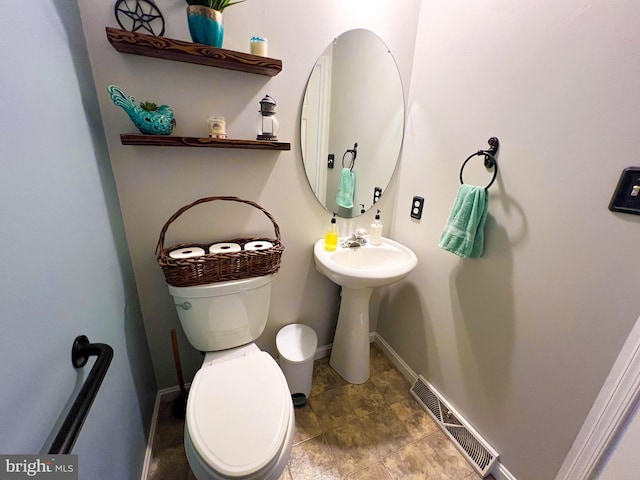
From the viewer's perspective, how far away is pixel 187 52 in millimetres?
869

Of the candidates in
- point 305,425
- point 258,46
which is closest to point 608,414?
point 305,425

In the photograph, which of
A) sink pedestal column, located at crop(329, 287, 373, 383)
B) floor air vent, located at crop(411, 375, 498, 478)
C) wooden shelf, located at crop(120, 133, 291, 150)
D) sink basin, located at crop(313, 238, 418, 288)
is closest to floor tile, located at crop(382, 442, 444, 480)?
floor air vent, located at crop(411, 375, 498, 478)

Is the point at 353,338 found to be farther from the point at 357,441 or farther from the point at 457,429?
the point at 457,429

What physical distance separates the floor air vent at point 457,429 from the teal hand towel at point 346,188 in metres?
1.11

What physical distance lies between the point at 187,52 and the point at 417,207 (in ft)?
3.98

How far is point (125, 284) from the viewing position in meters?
1.01

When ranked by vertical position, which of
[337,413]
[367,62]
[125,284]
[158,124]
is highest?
[367,62]

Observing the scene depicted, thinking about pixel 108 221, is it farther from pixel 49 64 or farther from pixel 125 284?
pixel 49 64

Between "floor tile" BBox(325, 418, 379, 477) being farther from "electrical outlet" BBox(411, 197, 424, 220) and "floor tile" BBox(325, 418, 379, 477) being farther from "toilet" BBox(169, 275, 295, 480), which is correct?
"electrical outlet" BBox(411, 197, 424, 220)

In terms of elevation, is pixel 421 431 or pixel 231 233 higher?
pixel 231 233

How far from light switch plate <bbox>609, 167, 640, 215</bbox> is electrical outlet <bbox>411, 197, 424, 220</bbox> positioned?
2.35ft

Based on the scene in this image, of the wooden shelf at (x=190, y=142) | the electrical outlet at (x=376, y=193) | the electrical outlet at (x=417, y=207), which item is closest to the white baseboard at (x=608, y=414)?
the electrical outlet at (x=417, y=207)

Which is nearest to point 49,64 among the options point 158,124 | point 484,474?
point 158,124

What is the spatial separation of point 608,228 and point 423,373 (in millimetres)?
1126
